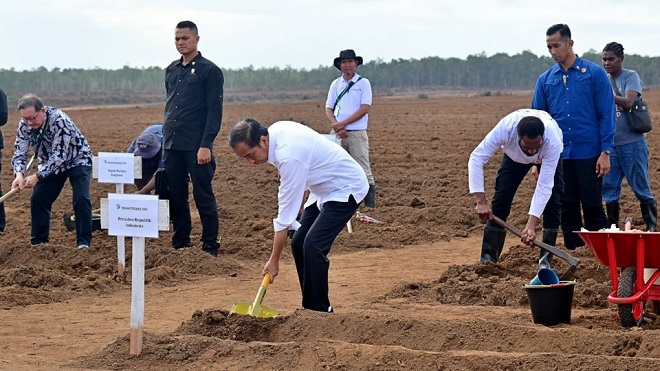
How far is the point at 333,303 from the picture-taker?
899 cm

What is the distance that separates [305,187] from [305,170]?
0.23m

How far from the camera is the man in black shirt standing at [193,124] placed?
10742 mm

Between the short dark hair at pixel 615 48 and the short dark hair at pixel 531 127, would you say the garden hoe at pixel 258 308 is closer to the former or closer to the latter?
the short dark hair at pixel 531 127

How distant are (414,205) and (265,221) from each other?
2384 millimetres

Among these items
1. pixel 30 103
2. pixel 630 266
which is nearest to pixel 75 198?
pixel 30 103

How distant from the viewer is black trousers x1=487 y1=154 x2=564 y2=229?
30.9ft

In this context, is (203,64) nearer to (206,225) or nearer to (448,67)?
(206,225)

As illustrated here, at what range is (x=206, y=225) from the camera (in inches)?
432

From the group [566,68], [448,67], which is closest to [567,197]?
[566,68]

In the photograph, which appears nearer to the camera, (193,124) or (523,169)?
(523,169)

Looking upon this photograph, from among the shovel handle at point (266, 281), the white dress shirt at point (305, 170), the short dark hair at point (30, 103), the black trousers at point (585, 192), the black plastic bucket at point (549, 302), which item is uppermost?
the short dark hair at point (30, 103)

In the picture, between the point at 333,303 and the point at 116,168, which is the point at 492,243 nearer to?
the point at 333,303

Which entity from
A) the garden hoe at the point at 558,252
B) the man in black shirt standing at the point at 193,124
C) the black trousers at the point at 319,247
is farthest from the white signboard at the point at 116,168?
the garden hoe at the point at 558,252

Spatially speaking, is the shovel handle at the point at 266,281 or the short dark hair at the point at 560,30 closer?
the shovel handle at the point at 266,281
